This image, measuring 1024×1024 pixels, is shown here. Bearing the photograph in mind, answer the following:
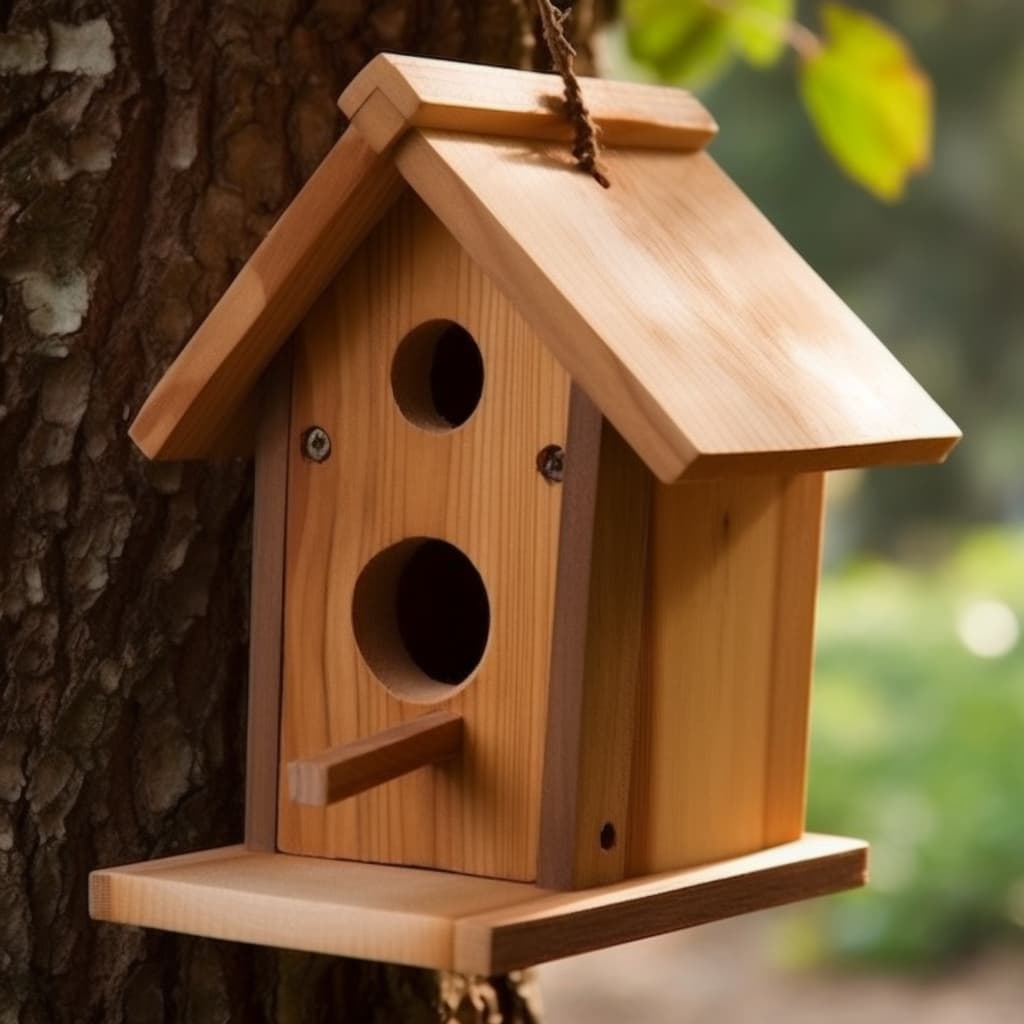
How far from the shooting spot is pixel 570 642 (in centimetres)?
150

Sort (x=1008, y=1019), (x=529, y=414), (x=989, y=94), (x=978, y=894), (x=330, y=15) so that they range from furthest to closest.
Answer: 1. (x=989, y=94)
2. (x=978, y=894)
3. (x=1008, y=1019)
4. (x=330, y=15)
5. (x=529, y=414)

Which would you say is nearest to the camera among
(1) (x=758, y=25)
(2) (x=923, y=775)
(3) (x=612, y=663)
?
(3) (x=612, y=663)

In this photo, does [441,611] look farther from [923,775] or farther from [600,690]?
[923,775]

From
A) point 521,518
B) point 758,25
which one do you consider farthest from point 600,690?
point 758,25

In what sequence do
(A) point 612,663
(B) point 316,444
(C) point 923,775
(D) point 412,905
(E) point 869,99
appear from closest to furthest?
(D) point 412,905, (A) point 612,663, (B) point 316,444, (E) point 869,99, (C) point 923,775

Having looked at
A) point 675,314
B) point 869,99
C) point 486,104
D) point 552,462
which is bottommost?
point 552,462

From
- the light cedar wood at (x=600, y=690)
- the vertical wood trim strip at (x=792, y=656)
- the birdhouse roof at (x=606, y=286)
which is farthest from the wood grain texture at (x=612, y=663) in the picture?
the vertical wood trim strip at (x=792, y=656)

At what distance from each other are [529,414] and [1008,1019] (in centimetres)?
461

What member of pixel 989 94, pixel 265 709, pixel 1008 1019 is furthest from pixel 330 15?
pixel 989 94

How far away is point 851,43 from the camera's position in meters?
2.21

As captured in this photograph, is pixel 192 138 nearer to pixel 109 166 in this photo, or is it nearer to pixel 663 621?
pixel 109 166

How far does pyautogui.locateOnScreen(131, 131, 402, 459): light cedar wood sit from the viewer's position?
1.54 metres

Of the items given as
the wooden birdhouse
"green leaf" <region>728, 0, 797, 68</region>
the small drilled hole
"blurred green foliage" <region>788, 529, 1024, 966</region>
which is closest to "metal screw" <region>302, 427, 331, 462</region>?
the wooden birdhouse

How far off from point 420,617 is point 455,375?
22cm
